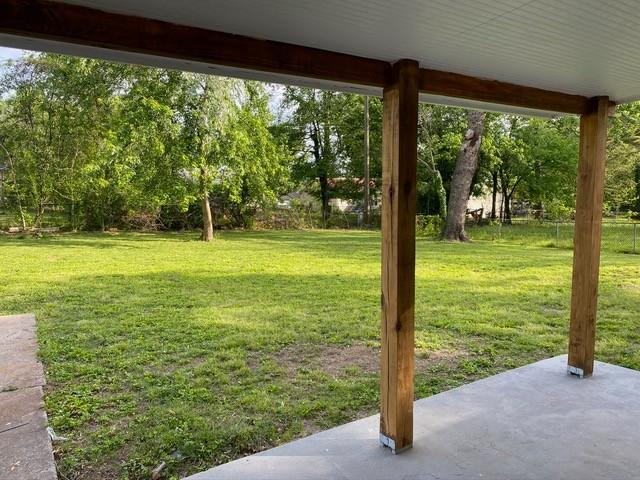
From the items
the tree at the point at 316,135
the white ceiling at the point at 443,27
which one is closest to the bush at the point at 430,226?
the tree at the point at 316,135

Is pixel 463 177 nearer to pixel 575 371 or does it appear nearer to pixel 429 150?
pixel 429 150

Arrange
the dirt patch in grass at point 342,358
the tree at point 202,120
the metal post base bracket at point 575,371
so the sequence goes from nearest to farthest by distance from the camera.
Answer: the metal post base bracket at point 575,371 < the dirt patch in grass at point 342,358 < the tree at point 202,120

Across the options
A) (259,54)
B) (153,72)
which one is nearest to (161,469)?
(259,54)

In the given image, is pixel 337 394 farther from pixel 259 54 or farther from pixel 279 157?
pixel 279 157

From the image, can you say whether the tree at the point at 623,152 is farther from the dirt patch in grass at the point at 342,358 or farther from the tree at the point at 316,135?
the dirt patch in grass at the point at 342,358

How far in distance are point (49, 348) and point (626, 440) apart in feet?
13.6

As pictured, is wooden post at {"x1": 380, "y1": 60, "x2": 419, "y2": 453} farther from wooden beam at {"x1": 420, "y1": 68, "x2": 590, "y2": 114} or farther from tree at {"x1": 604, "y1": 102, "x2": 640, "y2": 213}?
tree at {"x1": 604, "y1": 102, "x2": 640, "y2": 213}

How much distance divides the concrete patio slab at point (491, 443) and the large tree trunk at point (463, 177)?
9.70 metres

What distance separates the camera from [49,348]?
397 centimetres

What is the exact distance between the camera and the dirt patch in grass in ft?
12.1

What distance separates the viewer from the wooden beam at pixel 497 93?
7.90ft

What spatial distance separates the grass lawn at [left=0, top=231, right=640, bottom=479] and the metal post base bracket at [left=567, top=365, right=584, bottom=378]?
1.53 ft

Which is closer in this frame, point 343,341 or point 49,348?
point 49,348

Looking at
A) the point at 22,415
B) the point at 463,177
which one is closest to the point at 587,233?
the point at 22,415
